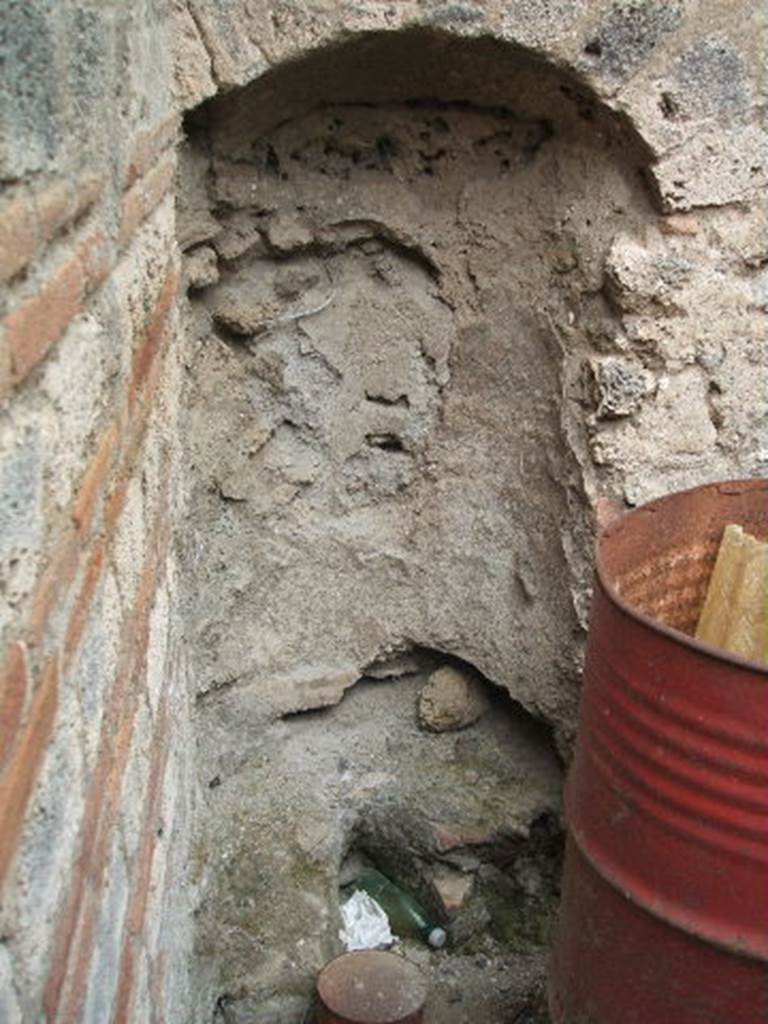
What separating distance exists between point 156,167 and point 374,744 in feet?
4.96

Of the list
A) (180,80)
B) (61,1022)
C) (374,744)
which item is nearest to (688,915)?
(61,1022)

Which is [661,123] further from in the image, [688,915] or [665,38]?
[688,915]

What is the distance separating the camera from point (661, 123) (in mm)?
1917

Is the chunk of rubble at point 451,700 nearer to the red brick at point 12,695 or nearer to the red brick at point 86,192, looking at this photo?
the red brick at point 86,192

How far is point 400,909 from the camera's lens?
2484 mm

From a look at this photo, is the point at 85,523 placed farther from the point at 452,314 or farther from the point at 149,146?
the point at 452,314

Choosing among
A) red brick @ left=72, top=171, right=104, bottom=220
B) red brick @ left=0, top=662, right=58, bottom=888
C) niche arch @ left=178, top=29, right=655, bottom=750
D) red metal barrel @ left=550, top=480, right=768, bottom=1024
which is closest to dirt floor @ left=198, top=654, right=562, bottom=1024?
niche arch @ left=178, top=29, right=655, bottom=750

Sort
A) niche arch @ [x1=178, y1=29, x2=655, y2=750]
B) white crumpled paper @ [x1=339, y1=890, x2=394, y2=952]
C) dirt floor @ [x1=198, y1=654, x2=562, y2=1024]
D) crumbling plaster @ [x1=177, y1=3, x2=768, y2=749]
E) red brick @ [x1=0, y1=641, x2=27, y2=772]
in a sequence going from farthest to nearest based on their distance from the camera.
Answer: white crumpled paper @ [x1=339, y1=890, x2=394, y2=952] → dirt floor @ [x1=198, y1=654, x2=562, y2=1024] → niche arch @ [x1=178, y1=29, x2=655, y2=750] → crumbling plaster @ [x1=177, y1=3, x2=768, y2=749] → red brick @ [x1=0, y1=641, x2=27, y2=772]

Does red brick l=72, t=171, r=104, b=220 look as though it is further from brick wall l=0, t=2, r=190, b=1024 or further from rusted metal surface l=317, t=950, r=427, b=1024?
rusted metal surface l=317, t=950, r=427, b=1024

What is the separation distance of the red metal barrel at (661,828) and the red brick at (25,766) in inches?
32.8

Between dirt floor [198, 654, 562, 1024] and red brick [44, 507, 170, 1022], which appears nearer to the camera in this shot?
red brick [44, 507, 170, 1022]

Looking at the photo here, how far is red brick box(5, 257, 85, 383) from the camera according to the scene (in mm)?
839

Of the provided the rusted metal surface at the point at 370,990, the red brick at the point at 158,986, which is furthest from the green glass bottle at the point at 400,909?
the red brick at the point at 158,986

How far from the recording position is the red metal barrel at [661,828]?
55.1 inches
